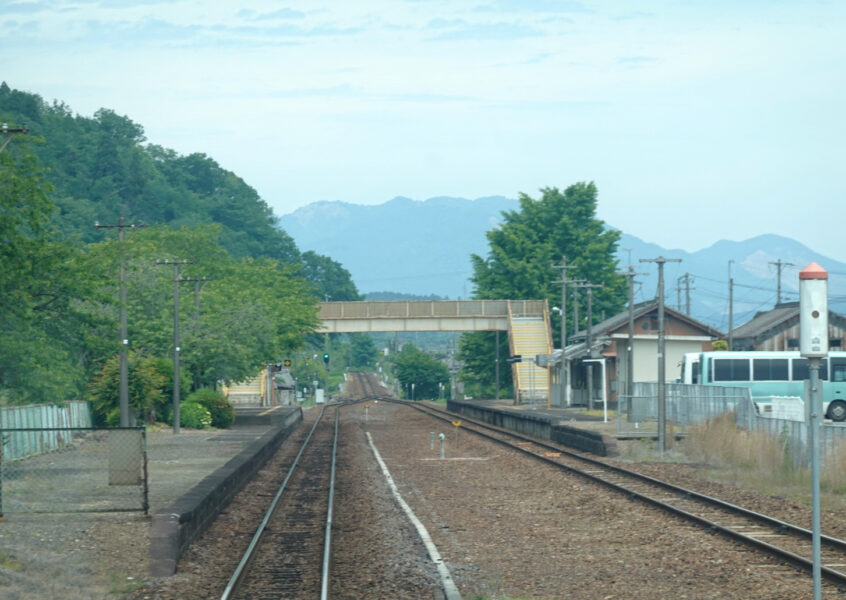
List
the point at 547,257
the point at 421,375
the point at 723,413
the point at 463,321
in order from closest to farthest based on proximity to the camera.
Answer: the point at 723,413, the point at 463,321, the point at 547,257, the point at 421,375

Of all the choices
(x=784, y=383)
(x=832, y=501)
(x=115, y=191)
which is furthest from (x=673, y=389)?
(x=115, y=191)

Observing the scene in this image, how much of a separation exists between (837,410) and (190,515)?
1418 inches

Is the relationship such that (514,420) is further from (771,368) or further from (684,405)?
(684,405)

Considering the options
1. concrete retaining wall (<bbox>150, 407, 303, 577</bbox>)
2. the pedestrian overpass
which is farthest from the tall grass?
the pedestrian overpass

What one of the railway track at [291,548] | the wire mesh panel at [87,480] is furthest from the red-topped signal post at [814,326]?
the wire mesh panel at [87,480]

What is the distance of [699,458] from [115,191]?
11835 cm

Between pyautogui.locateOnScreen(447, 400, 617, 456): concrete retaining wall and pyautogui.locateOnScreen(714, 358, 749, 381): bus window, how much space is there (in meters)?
7.85

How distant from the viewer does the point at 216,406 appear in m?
49.2

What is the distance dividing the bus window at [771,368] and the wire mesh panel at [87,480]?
33303mm

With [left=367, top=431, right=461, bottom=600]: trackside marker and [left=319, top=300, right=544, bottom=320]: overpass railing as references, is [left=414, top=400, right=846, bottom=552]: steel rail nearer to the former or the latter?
[left=367, top=431, right=461, bottom=600]: trackside marker

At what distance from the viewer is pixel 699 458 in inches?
1203

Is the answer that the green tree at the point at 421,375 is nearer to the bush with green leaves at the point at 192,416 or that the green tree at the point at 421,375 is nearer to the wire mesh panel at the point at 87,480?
the bush with green leaves at the point at 192,416

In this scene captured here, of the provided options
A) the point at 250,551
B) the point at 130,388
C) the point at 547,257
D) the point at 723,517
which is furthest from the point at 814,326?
the point at 547,257

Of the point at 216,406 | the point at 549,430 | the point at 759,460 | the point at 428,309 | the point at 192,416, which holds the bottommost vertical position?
the point at 549,430
